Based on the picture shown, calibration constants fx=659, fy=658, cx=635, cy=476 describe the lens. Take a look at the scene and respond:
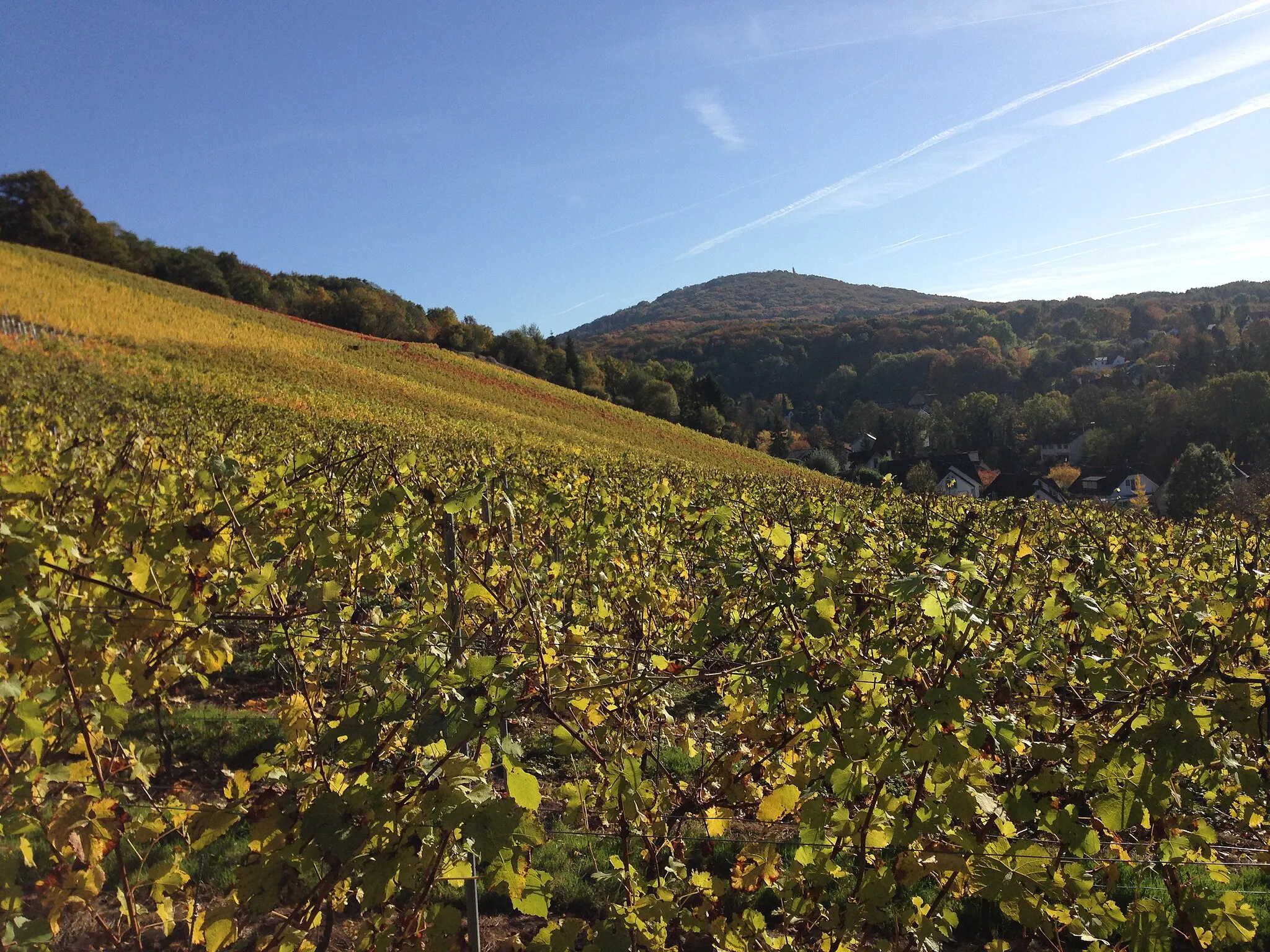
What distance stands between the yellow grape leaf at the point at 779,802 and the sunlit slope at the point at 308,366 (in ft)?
59.8

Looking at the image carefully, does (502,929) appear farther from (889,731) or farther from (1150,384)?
(1150,384)

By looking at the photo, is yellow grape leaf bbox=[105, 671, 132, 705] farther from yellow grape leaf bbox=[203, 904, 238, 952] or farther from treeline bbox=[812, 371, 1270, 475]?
treeline bbox=[812, 371, 1270, 475]

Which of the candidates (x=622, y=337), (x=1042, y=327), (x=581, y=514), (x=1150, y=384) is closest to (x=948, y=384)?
(x=1150, y=384)

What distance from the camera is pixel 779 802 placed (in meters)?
1.68

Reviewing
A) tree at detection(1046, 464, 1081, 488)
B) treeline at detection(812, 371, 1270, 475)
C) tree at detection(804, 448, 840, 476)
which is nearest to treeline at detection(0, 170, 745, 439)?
tree at detection(804, 448, 840, 476)

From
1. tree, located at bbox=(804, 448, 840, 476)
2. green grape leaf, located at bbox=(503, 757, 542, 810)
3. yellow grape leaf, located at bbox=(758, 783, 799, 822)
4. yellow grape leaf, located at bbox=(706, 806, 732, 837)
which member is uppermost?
tree, located at bbox=(804, 448, 840, 476)

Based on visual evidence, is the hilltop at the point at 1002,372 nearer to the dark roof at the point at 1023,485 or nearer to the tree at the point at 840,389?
the tree at the point at 840,389

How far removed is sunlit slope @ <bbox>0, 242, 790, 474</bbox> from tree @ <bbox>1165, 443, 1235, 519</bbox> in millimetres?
22436

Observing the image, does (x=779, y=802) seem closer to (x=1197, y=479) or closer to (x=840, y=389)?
(x=1197, y=479)

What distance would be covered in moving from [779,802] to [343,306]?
209ft

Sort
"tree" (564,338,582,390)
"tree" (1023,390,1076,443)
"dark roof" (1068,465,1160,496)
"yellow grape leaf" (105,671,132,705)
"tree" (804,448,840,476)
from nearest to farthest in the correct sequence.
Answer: "yellow grape leaf" (105,671,132,705) < "dark roof" (1068,465,1160,496) < "tree" (804,448,840,476) < "tree" (564,338,582,390) < "tree" (1023,390,1076,443)

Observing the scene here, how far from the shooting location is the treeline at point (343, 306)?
1898 inches

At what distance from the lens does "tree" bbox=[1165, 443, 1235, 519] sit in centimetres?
3578

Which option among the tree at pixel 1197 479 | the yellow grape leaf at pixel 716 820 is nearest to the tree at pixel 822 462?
the tree at pixel 1197 479
